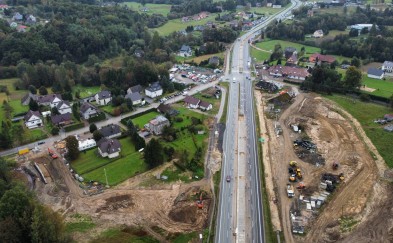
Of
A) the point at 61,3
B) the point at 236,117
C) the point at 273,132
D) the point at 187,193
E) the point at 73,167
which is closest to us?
the point at 187,193

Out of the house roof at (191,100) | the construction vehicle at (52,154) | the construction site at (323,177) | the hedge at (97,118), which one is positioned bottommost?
the construction site at (323,177)

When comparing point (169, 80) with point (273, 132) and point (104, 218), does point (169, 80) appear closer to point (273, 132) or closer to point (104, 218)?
point (273, 132)

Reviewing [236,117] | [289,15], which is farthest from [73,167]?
[289,15]

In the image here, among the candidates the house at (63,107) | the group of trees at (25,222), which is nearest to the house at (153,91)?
the house at (63,107)

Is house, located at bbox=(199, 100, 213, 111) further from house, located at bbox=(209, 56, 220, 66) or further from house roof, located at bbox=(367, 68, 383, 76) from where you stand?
house roof, located at bbox=(367, 68, 383, 76)

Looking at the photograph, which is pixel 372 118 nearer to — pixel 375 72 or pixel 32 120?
pixel 375 72

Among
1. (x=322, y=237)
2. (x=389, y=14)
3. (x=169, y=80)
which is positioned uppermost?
(x=389, y=14)

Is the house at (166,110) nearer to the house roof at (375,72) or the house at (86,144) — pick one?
the house at (86,144)
